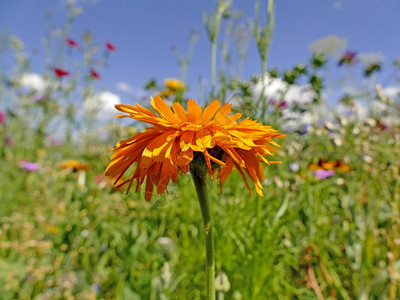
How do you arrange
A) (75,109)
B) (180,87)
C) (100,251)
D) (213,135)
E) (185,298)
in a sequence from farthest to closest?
(75,109)
(180,87)
(100,251)
(185,298)
(213,135)

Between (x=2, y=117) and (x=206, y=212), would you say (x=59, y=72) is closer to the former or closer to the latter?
(x=2, y=117)

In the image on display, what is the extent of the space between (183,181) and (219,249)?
64 cm

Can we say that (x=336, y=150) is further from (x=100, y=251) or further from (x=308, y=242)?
(x=100, y=251)

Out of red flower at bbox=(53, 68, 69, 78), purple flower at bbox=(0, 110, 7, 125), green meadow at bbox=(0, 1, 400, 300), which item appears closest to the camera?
green meadow at bbox=(0, 1, 400, 300)

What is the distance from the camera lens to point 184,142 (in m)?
0.51

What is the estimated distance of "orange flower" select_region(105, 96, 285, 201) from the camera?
1.62 feet

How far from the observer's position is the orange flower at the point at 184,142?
0.49 meters

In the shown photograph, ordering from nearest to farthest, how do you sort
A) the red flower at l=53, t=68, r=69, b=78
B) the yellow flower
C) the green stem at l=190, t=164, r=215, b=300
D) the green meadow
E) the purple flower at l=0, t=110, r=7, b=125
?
the green stem at l=190, t=164, r=215, b=300 < the green meadow < the yellow flower < the red flower at l=53, t=68, r=69, b=78 < the purple flower at l=0, t=110, r=7, b=125

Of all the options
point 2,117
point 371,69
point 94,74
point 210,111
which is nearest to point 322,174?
point 210,111

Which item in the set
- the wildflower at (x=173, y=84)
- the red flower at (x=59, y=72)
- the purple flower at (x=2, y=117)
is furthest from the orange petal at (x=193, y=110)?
the purple flower at (x=2, y=117)

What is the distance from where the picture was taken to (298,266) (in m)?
1.35

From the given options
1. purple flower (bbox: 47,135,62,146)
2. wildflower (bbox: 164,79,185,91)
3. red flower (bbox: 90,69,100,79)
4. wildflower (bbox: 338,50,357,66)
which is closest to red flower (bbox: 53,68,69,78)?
red flower (bbox: 90,69,100,79)

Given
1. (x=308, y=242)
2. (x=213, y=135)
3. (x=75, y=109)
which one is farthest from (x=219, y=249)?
(x=75, y=109)

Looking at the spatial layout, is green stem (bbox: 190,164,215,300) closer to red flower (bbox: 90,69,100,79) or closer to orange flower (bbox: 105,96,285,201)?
orange flower (bbox: 105,96,285,201)
